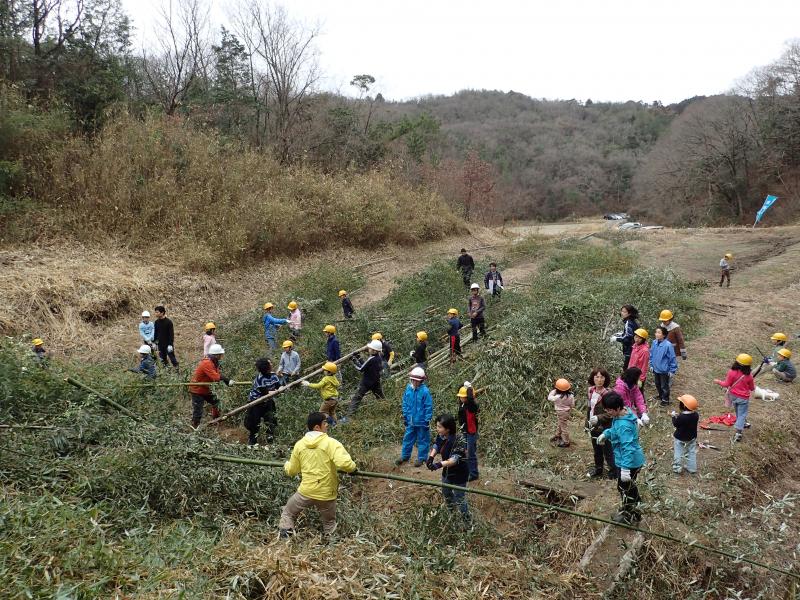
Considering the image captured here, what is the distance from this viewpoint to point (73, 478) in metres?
5.09

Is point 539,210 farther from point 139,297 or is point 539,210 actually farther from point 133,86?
point 139,297

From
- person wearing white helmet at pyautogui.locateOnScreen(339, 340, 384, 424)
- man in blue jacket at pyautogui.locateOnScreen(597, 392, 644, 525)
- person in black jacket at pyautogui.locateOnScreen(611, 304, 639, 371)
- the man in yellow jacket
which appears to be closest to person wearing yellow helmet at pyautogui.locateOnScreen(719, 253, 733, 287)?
person in black jacket at pyautogui.locateOnScreen(611, 304, 639, 371)

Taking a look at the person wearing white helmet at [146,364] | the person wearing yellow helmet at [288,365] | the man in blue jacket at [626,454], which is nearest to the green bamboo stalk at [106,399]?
the person wearing white helmet at [146,364]

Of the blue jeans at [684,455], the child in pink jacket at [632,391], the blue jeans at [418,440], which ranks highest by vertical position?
the child in pink jacket at [632,391]

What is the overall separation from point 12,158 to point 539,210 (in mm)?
51350

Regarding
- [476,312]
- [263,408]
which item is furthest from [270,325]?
[476,312]

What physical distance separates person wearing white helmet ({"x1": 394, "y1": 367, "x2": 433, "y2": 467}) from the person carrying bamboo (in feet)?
6.60

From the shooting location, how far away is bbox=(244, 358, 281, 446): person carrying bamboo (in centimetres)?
734

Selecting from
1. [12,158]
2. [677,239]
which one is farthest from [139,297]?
[677,239]

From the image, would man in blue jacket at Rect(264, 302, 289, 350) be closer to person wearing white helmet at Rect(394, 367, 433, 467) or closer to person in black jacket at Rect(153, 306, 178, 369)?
person in black jacket at Rect(153, 306, 178, 369)

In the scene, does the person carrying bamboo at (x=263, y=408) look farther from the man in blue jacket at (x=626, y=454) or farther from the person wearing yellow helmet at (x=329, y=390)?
the man in blue jacket at (x=626, y=454)

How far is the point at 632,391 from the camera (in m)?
6.54

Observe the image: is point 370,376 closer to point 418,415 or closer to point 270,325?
point 418,415

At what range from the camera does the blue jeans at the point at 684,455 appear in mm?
6060
